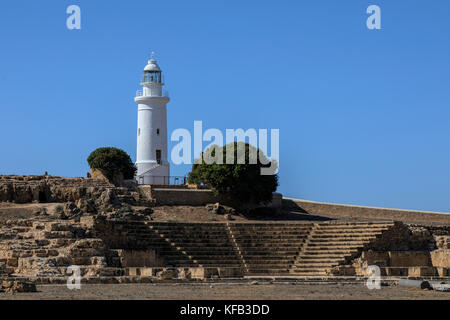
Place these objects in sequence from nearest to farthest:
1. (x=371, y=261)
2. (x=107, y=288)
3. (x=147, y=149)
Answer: (x=107, y=288)
(x=371, y=261)
(x=147, y=149)

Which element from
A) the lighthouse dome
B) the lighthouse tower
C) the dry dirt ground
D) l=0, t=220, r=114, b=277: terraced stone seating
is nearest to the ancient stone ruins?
l=0, t=220, r=114, b=277: terraced stone seating

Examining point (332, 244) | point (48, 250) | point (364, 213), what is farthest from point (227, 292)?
point (364, 213)

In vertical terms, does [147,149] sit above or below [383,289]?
above

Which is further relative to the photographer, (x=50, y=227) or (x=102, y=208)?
(x=102, y=208)

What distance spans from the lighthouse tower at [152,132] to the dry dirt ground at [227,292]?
31.6m

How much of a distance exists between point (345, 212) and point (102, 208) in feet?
51.8

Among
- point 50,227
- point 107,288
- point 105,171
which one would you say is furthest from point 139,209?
point 107,288

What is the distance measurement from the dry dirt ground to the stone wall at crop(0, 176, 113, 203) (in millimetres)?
21332

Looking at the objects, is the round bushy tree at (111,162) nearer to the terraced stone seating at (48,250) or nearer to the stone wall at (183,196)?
the stone wall at (183,196)

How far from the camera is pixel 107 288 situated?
30891 mm

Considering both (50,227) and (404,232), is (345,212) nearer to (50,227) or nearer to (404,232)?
(404,232)

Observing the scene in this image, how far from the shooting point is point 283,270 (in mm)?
41656

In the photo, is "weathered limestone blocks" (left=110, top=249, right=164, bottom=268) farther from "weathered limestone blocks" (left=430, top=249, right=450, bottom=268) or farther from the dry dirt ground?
"weathered limestone blocks" (left=430, top=249, right=450, bottom=268)
